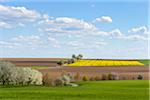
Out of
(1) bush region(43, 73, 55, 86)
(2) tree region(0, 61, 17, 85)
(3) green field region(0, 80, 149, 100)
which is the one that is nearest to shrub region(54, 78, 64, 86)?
Result: (1) bush region(43, 73, 55, 86)

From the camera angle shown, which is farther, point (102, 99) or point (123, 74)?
point (123, 74)

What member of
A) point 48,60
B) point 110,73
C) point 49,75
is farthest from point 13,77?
point 48,60

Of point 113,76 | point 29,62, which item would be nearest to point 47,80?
point 113,76

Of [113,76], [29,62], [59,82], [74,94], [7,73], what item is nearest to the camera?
[74,94]

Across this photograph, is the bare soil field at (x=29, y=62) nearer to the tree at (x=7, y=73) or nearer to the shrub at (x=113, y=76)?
the tree at (x=7, y=73)

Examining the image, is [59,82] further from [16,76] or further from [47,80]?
[16,76]

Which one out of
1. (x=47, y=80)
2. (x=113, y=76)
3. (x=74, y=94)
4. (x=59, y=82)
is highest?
(x=113, y=76)

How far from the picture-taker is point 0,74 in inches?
1662

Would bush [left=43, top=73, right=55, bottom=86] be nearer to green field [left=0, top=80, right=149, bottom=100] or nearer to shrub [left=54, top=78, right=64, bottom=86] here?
shrub [left=54, top=78, right=64, bottom=86]

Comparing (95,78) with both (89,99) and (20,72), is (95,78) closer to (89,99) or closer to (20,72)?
(20,72)

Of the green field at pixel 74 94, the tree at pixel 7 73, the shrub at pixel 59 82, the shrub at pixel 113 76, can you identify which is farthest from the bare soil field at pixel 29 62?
the green field at pixel 74 94

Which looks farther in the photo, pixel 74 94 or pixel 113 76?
pixel 113 76

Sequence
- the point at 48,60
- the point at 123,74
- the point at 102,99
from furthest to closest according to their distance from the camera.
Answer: the point at 48,60 → the point at 123,74 → the point at 102,99

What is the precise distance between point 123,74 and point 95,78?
16.3 ft
